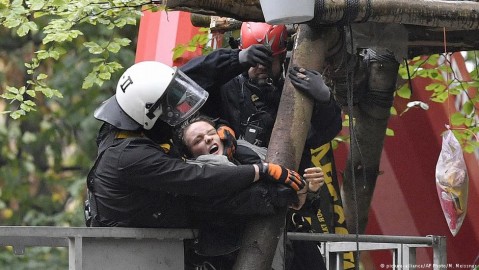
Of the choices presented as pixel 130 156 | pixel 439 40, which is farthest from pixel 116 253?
pixel 439 40

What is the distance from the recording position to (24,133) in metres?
16.4

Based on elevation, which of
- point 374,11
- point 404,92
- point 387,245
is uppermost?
point 404,92

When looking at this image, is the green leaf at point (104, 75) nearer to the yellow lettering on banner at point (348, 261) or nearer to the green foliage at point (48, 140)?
the yellow lettering on banner at point (348, 261)

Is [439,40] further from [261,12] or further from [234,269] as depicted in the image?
[234,269]

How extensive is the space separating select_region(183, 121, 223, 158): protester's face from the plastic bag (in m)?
2.22

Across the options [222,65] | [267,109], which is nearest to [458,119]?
[267,109]

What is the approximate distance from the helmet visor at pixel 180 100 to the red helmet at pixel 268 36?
2.47ft

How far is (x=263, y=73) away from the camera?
721 cm

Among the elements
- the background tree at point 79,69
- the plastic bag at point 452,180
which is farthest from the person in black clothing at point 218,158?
the plastic bag at point 452,180

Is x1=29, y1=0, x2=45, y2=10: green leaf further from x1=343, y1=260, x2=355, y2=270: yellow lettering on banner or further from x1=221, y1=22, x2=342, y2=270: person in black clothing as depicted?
x1=343, y1=260, x2=355, y2=270: yellow lettering on banner

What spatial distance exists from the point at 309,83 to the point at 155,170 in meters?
0.92

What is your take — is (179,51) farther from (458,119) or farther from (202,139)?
(202,139)

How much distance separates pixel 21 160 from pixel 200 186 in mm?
10674

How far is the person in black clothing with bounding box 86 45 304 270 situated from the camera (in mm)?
6211
